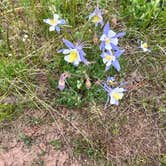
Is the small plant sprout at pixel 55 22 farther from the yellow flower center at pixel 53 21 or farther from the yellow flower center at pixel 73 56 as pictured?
the yellow flower center at pixel 73 56

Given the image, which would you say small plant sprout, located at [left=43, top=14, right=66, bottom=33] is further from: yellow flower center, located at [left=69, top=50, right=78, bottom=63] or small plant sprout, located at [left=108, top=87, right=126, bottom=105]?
small plant sprout, located at [left=108, top=87, right=126, bottom=105]

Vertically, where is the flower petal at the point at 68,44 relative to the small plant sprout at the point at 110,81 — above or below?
above

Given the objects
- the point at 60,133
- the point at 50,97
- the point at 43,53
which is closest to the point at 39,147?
the point at 60,133

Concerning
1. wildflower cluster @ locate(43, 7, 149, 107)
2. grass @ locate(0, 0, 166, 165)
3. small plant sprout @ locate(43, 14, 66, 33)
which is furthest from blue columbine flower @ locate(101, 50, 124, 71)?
small plant sprout @ locate(43, 14, 66, 33)

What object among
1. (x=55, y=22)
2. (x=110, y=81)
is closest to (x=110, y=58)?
(x=110, y=81)

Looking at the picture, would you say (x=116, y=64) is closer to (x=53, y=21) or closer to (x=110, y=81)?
(x=110, y=81)

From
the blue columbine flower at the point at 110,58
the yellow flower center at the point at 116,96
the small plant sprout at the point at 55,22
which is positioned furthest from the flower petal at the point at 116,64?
the small plant sprout at the point at 55,22
